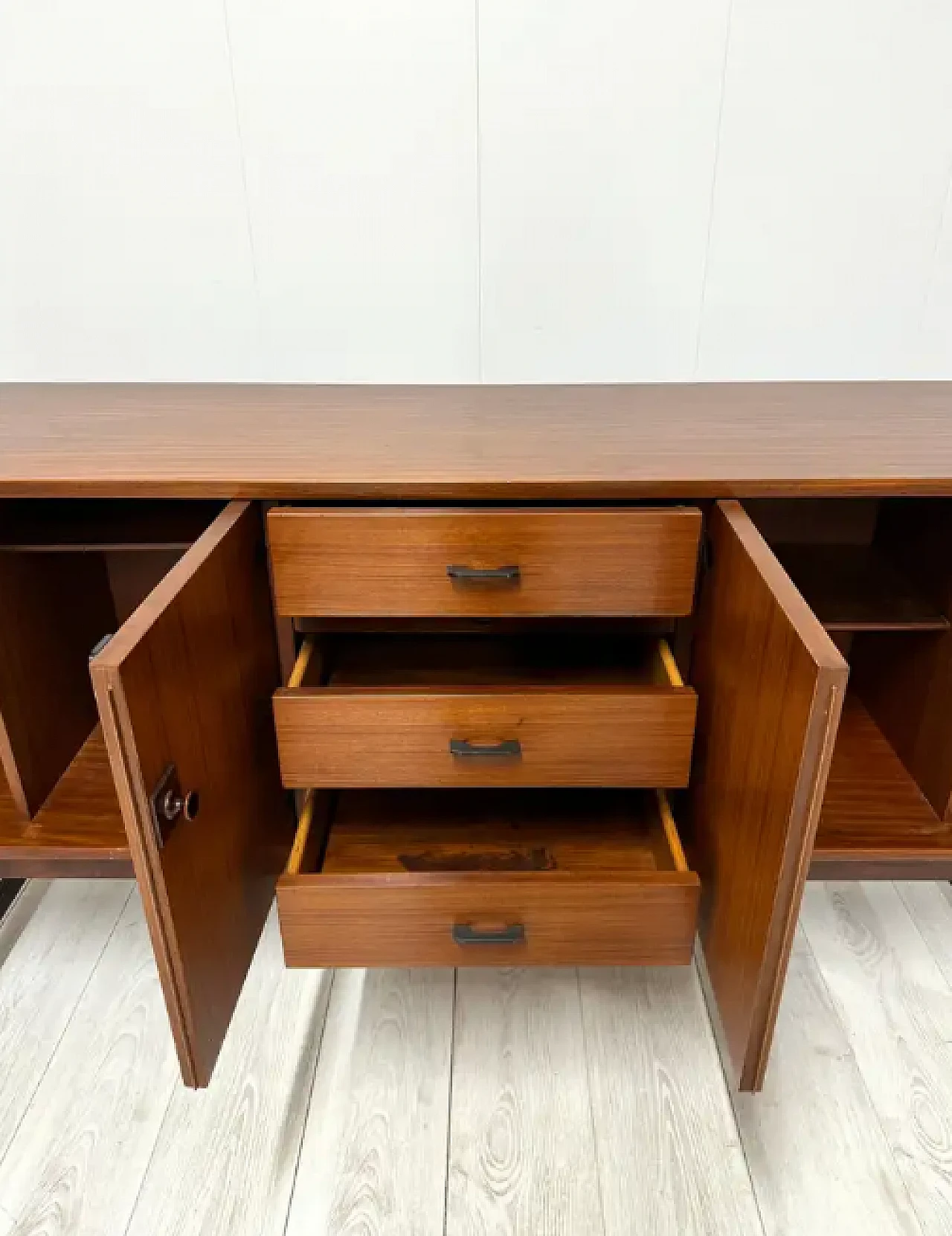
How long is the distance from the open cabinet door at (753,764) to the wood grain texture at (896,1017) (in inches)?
10.8

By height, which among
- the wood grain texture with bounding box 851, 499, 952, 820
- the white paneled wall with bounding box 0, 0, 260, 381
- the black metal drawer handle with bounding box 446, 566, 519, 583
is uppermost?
the white paneled wall with bounding box 0, 0, 260, 381

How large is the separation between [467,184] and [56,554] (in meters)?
0.70

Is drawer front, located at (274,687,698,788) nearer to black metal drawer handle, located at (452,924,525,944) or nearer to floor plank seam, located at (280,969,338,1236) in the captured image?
black metal drawer handle, located at (452,924,525,944)

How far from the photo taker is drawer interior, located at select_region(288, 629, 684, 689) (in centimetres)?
104

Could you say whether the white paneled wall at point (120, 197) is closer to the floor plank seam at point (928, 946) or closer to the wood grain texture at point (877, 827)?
the wood grain texture at point (877, 827)

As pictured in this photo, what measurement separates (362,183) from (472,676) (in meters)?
0.65

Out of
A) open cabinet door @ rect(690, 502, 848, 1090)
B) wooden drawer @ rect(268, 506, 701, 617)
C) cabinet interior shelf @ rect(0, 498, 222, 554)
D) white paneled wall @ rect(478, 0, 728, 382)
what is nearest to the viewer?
open cabinet door @ rect(690, 502, 848, 1090)

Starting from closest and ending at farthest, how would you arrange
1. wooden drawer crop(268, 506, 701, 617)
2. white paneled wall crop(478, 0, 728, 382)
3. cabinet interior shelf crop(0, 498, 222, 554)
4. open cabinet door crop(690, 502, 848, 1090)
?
open cabinet door crop(690, 502, 848, 1090) < wooden drawer crop(268, 506, 701, 617) < cabinet interior shelf crop(0, 498, 222, 554) < white paneled wall crop(478, 0, 728, 382)

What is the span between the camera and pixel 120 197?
1.16 metres

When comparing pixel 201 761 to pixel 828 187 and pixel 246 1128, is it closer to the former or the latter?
pixel 246 1128

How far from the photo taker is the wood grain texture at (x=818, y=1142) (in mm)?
867

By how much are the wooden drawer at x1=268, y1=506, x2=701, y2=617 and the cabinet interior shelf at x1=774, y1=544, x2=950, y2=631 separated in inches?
9.8

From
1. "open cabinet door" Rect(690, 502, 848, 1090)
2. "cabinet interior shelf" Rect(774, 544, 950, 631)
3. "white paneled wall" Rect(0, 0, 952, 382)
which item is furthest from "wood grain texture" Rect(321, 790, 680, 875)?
"white paneled wall" Rect(0, 0, 952, 382)

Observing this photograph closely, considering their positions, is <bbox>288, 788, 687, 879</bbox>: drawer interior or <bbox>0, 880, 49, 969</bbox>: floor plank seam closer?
<bbox>288, 788, 687, 879</bbox>: drawer interior
